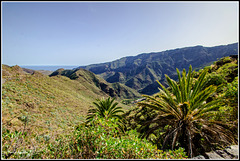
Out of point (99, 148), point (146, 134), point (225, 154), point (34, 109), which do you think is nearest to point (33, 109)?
point (34, 109)

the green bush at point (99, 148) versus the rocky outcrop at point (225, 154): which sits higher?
the green bush at point (99, 148)

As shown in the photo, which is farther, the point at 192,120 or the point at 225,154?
the point at 192,120

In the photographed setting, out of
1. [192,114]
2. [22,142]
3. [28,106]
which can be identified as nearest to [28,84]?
[28,106]

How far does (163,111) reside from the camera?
5.00 metres

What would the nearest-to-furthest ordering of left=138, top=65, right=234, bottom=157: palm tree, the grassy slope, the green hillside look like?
left=138, top=65, right=234, bottom=157: palm tree < the green hillside < the grassy slope

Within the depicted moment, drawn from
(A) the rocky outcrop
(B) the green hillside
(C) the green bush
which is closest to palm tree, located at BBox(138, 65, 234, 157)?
(A) the rocky outcrop

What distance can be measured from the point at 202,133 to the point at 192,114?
840 mm

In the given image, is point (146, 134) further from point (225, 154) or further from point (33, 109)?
point (33, 109)

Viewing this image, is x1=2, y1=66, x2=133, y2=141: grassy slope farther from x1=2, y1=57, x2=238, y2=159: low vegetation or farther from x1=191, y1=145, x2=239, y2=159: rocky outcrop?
x1=191, y1=145, x2=239, y2=159: rocky outcrop

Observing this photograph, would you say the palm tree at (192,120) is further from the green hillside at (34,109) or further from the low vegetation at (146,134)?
the green hillside at (34,109)

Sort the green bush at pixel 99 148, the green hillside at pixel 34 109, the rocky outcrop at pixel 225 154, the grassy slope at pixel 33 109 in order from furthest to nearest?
the grassy slope at pixel 33 109 → the green hillside at pixel 34 109 → the rocky outcrop at pixel 225 154 → the green bush at pixel 99 148

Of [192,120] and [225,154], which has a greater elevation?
[192,120]

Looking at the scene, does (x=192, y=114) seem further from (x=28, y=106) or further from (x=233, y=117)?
(x=28, y=106)

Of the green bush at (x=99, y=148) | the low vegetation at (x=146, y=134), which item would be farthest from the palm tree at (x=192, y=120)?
the green bush at (x=99, y=148)
